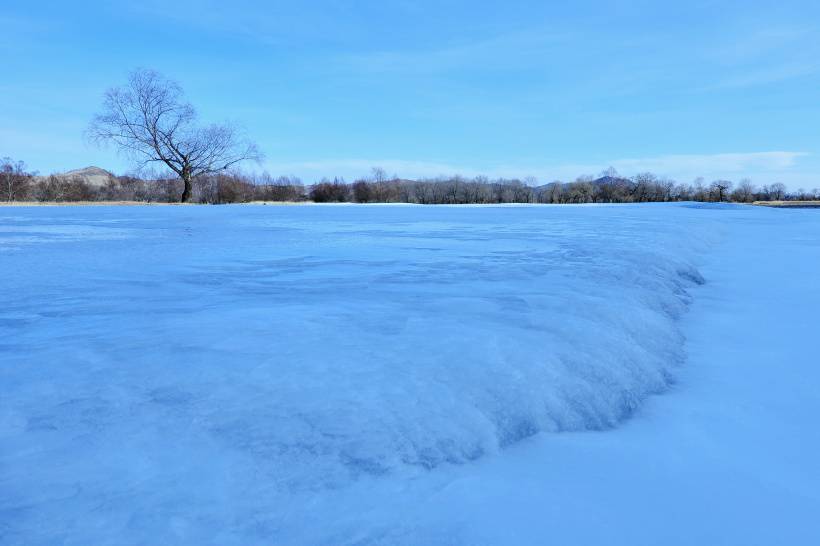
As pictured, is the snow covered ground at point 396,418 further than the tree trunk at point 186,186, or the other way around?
the tree trunk at point 186,186

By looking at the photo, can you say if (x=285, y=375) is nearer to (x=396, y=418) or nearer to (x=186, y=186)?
(x=396, y=418)

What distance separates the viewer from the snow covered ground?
144 centimetres

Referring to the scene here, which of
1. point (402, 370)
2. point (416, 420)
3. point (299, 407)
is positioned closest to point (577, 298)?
point (402, 370)

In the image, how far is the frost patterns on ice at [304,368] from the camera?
164 centimetres

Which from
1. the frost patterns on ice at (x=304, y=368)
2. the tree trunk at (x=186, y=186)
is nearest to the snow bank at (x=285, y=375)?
the frost patterns on ice at (x=304, y=368)

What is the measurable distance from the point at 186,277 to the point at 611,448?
3.62m

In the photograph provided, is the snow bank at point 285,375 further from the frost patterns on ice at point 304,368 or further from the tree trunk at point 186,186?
the tree trunk at point 186,186

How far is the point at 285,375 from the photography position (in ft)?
6.87

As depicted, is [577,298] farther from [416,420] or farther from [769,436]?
[416,420]

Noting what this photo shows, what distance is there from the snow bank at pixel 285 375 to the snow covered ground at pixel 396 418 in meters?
0.01

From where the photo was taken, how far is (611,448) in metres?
1.95

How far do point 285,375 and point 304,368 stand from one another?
92mm

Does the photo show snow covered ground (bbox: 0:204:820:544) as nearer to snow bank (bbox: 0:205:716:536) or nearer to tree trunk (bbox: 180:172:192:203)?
snow bank (bbox: 0:205:716:536)

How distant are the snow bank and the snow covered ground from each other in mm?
10
